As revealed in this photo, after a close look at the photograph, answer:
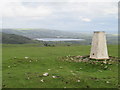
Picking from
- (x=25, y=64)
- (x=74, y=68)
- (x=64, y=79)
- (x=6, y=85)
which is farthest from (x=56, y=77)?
(x=25, y=64)

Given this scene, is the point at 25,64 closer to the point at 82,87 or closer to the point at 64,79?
the point at 64,79

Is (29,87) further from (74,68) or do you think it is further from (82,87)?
(74,68)

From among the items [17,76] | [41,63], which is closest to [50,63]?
[41,63]

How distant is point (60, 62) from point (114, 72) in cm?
753

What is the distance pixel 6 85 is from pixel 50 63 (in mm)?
10674

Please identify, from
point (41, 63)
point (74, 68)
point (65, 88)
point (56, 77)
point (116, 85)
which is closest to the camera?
point (65, 88)

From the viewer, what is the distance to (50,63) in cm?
2488

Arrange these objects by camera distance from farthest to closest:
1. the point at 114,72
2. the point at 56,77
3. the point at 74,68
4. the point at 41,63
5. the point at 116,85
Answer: the point at 41,63
the point at 74,68
the point at 114,72
the point at 56,77
the point at 116,85

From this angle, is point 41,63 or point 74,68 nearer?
point 74,68

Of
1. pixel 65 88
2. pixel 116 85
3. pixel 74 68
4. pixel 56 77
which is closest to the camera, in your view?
pixel 65 88

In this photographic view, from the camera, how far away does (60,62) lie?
2508cm

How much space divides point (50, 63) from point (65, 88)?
11.0 metres

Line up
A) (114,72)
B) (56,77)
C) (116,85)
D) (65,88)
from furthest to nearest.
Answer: (114,72)
(56,77)
(116,85)
(65,88)

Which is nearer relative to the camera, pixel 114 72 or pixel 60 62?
pixel 114 72
